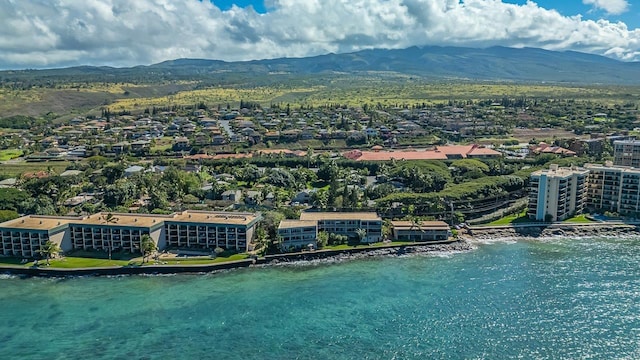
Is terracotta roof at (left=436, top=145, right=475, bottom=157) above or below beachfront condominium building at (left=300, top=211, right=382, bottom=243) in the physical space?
above

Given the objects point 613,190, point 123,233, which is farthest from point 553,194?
point 123,233

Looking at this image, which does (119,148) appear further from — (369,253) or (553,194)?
(553,194)

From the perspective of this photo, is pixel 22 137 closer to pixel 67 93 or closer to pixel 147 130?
pixel 147 130

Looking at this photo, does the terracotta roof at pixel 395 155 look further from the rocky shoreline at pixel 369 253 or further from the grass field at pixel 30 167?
the grass field at pixel 30 167

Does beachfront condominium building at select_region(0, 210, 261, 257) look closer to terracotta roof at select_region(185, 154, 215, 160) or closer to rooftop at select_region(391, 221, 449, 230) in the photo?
rooftop at select_region(391, 221, 449, 230)

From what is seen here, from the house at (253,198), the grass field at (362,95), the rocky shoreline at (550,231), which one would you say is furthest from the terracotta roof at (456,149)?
the grass field at (362,95)

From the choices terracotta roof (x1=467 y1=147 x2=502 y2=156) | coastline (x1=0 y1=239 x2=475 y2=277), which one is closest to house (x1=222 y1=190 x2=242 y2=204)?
coastline (x1=0 y1=239 x2=475 y2=277)
